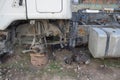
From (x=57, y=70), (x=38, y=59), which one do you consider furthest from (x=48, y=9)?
(x=57, y=70)

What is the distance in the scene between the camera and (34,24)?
366 centimetres

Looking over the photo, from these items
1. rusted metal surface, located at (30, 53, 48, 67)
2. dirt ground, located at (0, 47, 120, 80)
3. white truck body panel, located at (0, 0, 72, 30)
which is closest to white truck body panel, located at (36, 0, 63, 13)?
white truck body panel, located at (0, 0, 72, 30)

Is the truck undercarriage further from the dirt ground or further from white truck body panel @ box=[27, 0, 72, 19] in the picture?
the dirt ground

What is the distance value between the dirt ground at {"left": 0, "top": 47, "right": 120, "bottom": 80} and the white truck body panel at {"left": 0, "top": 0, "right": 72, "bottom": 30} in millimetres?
892

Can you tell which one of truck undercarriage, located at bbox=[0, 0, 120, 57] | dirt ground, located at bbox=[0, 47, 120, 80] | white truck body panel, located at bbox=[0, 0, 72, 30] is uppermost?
white truck body panel, located at bbox=[0, 0, 72, 30]

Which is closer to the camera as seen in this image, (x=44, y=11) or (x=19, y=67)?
(x=44, y=11)

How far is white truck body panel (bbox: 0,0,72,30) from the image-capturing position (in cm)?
323

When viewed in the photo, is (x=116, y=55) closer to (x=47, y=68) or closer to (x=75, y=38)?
(x=75, y=38)

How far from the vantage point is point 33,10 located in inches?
128

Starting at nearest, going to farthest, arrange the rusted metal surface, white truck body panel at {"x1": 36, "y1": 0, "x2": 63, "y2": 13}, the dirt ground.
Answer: white truck body panel at {"x1": 36, "y1": 0, "x2": 63, "y2": 13}, the dirt ground, the rusted metal surface

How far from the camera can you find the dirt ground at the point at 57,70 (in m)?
3.54

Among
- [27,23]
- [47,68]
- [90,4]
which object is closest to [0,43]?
[27,23]

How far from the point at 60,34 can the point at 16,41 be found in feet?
2.86

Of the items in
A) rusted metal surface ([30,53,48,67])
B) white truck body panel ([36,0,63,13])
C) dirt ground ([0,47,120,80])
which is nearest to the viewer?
white truck body panel ([36,0,63,13])
